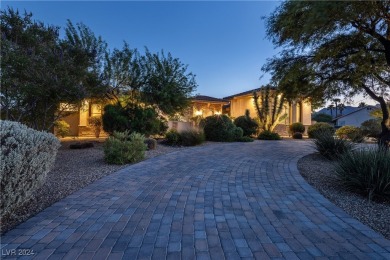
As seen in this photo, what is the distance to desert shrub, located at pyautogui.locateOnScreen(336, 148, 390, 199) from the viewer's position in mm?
4238

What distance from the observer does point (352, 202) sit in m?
4.07

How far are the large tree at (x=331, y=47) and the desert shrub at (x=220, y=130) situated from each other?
4.52 m

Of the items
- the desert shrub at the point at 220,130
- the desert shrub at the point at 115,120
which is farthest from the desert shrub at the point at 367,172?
the desert shrub at the point at 220,130

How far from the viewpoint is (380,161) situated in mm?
4562

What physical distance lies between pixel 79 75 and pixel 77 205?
548 centimetres

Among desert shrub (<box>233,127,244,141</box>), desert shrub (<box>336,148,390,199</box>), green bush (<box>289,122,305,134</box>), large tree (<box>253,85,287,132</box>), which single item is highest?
Result: large tree (<box>253,85,287,132</box>)

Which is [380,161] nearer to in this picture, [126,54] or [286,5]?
[286,5]

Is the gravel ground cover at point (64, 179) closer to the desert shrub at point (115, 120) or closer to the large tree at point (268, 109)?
the desert shrub at point (115, 120)

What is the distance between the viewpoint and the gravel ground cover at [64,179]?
3306 mm

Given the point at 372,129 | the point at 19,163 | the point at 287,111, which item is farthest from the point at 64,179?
the point at 287,111

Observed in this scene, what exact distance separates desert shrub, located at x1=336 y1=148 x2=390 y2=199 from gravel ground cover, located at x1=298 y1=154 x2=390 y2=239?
0.57ft

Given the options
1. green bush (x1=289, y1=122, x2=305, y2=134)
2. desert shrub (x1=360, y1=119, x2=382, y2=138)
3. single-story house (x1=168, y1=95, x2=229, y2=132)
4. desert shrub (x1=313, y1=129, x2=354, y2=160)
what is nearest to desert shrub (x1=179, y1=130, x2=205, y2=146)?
single-story house (x1=168, y1=95, x2=229, y2=132)

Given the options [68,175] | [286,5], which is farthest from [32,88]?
[286,5]

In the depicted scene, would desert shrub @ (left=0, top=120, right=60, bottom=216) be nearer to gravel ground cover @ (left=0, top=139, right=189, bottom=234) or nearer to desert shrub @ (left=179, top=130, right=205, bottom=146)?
gravel ground cover @ (left=0, top=139, right=189, bottom=234)
